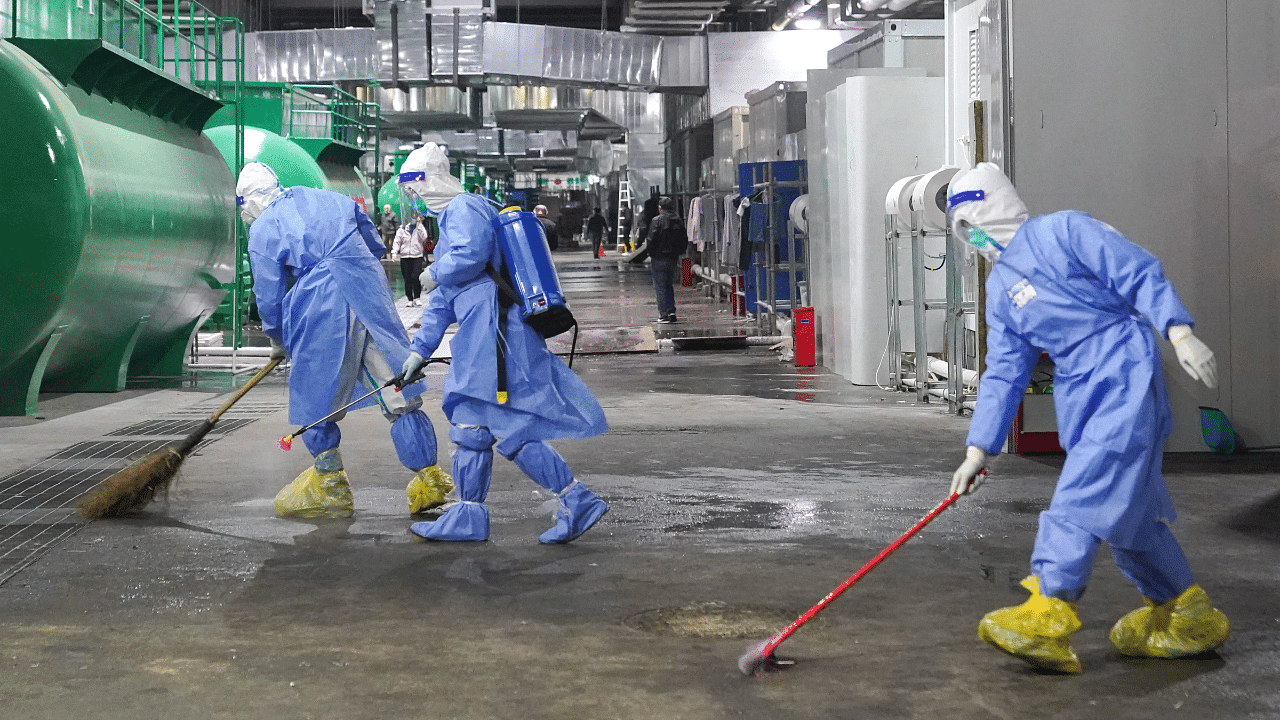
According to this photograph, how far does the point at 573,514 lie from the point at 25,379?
6072 millimetres

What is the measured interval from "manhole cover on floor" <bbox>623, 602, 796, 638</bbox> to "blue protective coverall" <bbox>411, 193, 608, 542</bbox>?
3.76 ft

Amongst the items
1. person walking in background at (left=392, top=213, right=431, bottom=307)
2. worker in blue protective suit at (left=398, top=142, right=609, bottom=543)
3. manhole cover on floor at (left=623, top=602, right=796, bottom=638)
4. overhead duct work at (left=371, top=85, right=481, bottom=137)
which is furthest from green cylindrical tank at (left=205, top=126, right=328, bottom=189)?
manhole cover on floor at (left=623, top=602, right=796, bottom=638)

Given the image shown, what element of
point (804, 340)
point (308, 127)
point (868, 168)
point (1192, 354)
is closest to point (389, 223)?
point (308, 127)

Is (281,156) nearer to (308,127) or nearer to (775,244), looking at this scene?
(308,127)

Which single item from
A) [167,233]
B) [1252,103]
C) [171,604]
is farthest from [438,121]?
[171,604]

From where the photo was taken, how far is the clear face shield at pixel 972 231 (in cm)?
446

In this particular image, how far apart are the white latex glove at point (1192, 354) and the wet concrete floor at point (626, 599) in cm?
90

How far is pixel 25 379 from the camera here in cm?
1012

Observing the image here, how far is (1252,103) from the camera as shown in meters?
8.02

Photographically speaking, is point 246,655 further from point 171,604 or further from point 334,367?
point 334,367

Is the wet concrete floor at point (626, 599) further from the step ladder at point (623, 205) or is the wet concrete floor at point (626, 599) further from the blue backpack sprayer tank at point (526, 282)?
the step ladder at point (623, 205)

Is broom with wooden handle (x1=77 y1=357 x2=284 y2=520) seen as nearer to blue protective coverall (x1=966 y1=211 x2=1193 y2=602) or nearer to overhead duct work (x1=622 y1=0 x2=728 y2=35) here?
blue protective coverall (x1=966 y1=211 x2=1193 y2=602)

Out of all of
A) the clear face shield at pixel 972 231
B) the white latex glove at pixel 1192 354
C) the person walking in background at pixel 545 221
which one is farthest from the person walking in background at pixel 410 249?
the white latex glove at pixel 1192 354

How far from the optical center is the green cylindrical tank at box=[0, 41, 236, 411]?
9.50 metres
